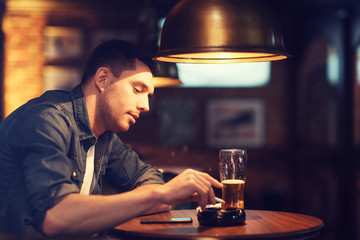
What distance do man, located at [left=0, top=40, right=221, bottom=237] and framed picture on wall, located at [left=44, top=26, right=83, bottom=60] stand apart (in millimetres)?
4063

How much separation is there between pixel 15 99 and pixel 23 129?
4530 mm

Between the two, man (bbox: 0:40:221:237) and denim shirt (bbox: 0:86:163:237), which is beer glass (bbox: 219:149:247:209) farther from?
denim shirt (bbox: 0:86:163:237)

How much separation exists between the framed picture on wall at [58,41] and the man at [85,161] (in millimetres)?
4063

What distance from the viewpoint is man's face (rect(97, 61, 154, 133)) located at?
6.23 ft

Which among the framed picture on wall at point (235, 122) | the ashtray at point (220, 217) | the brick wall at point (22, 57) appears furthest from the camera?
the framed picture on wall at point (235, 122)

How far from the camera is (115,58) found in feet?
6.48

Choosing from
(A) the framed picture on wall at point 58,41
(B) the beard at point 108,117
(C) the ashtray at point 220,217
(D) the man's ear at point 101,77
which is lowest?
(C) the ashtray at point 220,217

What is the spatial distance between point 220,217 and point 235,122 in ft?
15.3

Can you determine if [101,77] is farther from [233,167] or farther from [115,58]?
[233,167]

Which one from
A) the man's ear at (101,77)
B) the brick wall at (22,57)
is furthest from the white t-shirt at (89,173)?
the brick wall at (22,57)

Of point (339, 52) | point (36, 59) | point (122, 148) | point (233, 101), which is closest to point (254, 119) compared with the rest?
point (233, 101)

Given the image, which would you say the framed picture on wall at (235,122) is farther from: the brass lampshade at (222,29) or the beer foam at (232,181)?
the brass lampshade at (222,29)

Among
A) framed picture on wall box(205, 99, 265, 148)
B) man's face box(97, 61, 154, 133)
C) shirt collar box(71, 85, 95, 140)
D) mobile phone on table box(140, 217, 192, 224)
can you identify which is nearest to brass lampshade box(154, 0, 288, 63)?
man's face box(97, 61, 154, 133)

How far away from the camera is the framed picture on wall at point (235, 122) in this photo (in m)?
6.18
